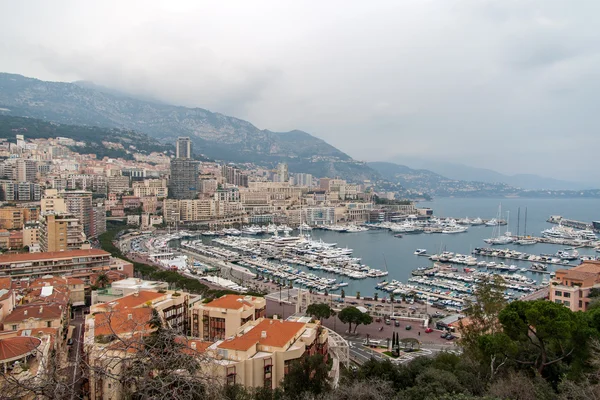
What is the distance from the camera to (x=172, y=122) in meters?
134

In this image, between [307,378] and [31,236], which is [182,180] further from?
[307,378]

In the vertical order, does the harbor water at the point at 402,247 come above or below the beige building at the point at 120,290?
below

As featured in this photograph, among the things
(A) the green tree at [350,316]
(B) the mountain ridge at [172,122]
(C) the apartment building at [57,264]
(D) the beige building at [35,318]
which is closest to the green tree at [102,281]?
(C) the apartment building at [57,264]

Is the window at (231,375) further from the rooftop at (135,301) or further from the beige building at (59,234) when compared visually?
the beige building at (59,234)

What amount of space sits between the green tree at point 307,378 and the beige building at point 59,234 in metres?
18.3

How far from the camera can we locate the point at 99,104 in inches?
4793

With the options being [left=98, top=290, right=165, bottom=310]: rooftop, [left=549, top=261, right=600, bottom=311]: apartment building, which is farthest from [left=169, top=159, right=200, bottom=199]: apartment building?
[left=549, top=261, right=600, bottom=311]: apartment building

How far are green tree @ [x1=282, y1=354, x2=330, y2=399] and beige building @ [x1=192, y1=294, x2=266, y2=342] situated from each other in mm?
3077

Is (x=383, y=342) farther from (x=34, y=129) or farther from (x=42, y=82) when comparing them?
(x=42, y=82)

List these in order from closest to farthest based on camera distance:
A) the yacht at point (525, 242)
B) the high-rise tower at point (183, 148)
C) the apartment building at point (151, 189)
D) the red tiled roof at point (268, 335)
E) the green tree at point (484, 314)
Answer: the red tiled roof at point (268, 335), the green tree at point (484, 314), the yacht at point (525, 242), the apartment building at point (151, 189), the high-rise tower at point (183, 148)

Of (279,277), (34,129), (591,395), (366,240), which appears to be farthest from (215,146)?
(591,395)

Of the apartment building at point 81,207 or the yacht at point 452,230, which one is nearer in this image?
the apartment building at point 81,207

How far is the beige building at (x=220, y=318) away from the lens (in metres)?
11.1

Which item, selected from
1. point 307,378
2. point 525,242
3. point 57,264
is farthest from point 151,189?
point 307,378
